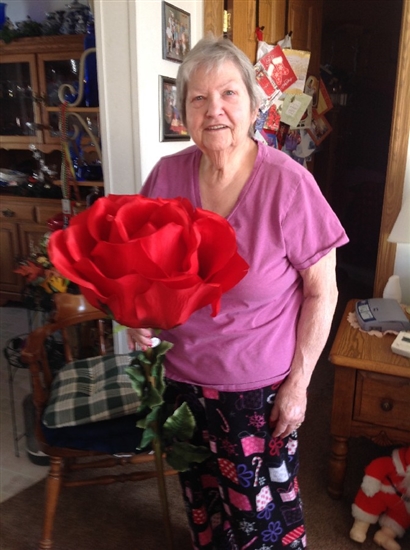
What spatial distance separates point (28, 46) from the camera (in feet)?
9.73

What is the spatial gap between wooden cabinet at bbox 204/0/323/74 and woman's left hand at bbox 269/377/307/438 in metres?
1.50

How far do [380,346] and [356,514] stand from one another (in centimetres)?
54

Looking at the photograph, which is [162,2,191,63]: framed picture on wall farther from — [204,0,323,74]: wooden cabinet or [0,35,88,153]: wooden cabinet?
[0,35,88,153]: wooden cabinet

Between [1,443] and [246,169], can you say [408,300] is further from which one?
[1,443]

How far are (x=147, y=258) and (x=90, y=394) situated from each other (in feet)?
3.48

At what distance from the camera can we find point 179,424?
2.78 feet

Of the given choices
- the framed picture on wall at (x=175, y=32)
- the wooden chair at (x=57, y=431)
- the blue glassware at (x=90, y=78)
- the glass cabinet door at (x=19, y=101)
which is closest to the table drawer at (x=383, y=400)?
the wooden chair at (x=57, y=431)

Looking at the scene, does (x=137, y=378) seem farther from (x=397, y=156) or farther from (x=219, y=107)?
(x=397, y=156)

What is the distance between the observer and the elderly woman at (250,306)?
94 centimetres

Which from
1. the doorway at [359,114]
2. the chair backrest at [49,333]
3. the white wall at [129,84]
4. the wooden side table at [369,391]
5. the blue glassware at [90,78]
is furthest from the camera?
the doorway at [359,114]

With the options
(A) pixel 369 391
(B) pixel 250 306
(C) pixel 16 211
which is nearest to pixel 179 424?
(B) pixel 250 306

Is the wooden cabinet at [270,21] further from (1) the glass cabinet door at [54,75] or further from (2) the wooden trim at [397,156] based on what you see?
(1) the glass cabinet door at [54,75]

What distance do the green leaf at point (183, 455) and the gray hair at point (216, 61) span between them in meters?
Answer: 0.69

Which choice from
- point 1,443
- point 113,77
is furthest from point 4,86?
point 1,443
